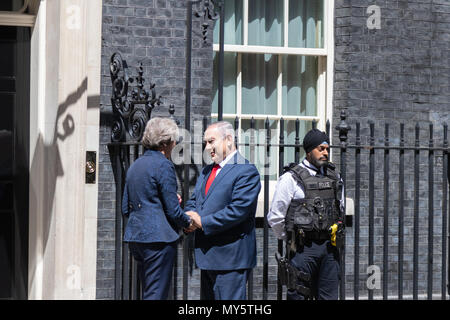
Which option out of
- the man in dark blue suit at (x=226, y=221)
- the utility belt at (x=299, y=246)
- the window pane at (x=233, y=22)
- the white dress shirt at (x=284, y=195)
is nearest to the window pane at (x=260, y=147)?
the window pane at (x=233, y=22)

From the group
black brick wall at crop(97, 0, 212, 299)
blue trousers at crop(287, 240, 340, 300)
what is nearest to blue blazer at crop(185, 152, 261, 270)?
blue trousers at crop(287, 240, 340, 300)

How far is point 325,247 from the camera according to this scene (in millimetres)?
6617

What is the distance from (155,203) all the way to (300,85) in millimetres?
3025

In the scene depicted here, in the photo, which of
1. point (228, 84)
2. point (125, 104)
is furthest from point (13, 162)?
point (228, 84)

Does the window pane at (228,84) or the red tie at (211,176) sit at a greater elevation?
the window pane at (228,84)

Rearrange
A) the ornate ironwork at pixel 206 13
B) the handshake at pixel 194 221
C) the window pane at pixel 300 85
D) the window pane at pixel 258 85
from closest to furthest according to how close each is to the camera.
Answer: the handshake at pixel 194 221 → the ornate ironwork at pixel 206 13 → the window pane at pixel 258 85 → the window pane at pixel 300 85

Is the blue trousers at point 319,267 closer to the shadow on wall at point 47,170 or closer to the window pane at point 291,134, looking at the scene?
the window pane at point 291,134

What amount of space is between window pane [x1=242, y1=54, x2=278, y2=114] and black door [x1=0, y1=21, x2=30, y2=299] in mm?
2165

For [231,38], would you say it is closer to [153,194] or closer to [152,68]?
[152,68]

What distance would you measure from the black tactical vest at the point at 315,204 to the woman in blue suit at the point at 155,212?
865 mm

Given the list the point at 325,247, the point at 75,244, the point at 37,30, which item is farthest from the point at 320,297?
the point at 37,30

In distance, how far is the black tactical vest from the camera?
6523 mm

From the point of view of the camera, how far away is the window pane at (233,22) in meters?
8.49

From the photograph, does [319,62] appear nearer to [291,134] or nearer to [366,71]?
[366,71]
